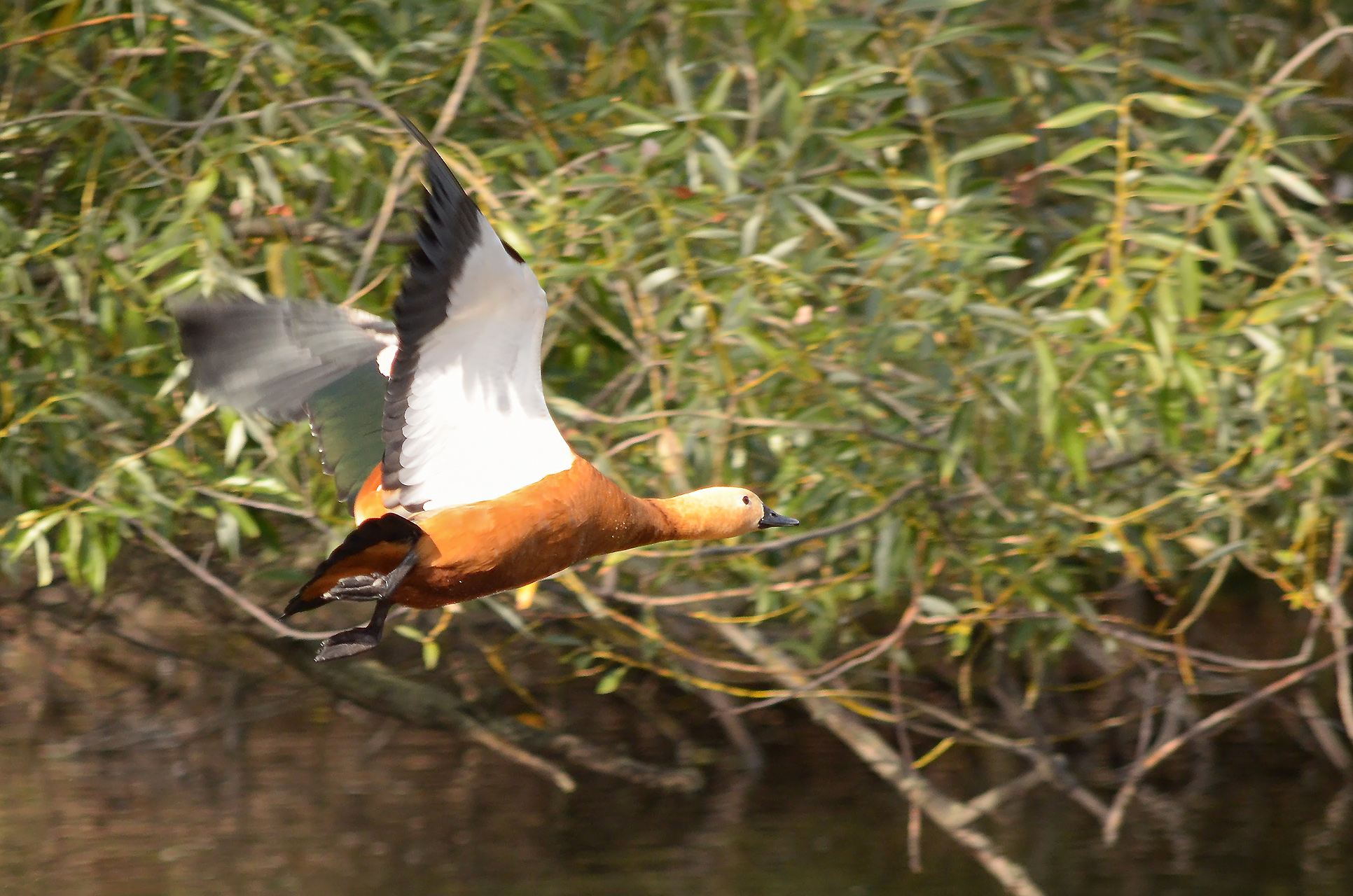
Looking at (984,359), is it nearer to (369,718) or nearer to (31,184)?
(31,184)

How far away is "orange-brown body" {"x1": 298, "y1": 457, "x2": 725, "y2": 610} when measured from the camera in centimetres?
307

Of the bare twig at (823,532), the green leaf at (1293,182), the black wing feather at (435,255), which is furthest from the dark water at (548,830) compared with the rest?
the black wing feather at (435,255)

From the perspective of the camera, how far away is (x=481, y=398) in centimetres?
308

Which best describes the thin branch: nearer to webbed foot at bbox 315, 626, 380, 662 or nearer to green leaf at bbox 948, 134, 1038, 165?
webbed foot at bbox 315, 626, 380, 662

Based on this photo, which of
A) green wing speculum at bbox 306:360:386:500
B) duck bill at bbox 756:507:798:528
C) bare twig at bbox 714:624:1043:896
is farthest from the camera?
bare twig at bbox 714:624:1043:896

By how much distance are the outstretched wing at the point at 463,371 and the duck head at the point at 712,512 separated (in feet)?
1.15

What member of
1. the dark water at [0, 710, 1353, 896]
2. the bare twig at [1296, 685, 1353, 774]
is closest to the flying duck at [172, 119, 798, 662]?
the dark water at [0, 710, 1353, 896]

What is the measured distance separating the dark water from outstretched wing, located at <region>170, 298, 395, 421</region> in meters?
3.44

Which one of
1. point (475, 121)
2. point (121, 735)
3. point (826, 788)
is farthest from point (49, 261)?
point (826, 788)

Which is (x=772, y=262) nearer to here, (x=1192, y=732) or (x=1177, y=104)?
(x=1177, y=104)

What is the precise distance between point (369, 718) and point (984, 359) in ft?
17.5

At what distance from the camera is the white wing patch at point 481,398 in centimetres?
286

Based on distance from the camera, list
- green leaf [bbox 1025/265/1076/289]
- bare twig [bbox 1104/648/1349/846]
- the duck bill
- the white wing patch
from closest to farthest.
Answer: the white wing patch, the duck bill, green leaf [bbox 1025/265/1076/289], bare twig [bbox 1104/648/1349/846]

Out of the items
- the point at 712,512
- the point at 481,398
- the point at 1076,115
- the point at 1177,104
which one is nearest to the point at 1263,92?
the point at 1177,104
